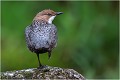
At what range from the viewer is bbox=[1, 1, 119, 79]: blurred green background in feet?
43.0

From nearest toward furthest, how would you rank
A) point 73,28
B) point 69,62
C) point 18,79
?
point 18,79
point 69,62
point 73,28

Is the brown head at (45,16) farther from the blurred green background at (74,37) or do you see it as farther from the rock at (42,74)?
the blurred green background at (74,37)

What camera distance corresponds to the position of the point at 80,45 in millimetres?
13883

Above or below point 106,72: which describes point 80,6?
above

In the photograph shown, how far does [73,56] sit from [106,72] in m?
0.69

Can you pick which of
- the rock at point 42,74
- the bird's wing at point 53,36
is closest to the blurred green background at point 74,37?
the bird's wing at point 53,36

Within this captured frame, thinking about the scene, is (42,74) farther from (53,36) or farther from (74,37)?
(74,37)

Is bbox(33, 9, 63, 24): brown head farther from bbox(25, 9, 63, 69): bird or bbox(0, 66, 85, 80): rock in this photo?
bbox(0, 66, 85, 80): rock

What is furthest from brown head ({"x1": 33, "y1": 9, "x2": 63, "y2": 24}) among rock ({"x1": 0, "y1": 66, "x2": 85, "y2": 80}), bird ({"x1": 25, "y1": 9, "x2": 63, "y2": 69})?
rock ({"x1": 0, "y1": 66, "x2": 85, "y2": 80})

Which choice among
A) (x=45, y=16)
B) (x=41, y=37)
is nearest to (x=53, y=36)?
(x=41, y=37)

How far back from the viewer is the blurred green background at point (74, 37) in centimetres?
1310

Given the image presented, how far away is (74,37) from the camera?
14367 mm

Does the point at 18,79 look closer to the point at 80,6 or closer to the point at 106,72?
the point at 106,72

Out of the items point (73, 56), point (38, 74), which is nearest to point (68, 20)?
point (73, 56)
